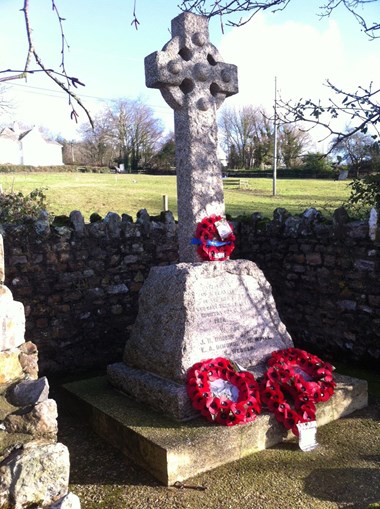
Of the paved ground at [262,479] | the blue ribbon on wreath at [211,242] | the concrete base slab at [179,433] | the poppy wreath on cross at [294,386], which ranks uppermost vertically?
the blue ribbon on wreath at [211,242]

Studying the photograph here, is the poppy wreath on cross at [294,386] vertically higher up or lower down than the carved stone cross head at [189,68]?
lower down

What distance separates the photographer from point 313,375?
14.7ft

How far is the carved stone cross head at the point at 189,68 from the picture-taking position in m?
4.52

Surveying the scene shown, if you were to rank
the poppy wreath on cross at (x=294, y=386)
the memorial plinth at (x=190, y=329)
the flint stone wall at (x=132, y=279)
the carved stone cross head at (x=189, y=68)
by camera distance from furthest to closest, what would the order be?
the flint stone wall at (x=132, y=279) < the carved stone cross head at (x=189, y=68) < the memorial plinth at (x=190, y=329) < the poppy wreath on cross at (x=294, y=386)

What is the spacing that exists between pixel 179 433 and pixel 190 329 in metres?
0.86

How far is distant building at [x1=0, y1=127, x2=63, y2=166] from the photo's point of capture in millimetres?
58594

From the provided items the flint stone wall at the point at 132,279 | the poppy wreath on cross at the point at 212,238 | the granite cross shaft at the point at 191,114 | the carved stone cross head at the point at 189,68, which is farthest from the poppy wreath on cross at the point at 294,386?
the carved stone cross head at the point at 189,68

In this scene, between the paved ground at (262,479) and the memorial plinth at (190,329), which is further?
the memorial plinth at (190,329)

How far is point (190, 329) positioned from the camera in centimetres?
419

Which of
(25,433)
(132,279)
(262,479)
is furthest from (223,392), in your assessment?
(132,279)

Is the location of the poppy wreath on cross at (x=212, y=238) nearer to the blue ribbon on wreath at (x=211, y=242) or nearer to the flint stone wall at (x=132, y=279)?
the blue ribbon on wreath at (x=211, y=242)

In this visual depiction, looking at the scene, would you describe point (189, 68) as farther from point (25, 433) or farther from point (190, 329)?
point (25, 433)

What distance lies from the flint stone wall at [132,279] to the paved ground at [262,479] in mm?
1801

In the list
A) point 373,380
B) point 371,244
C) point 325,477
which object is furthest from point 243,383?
point 371,244
